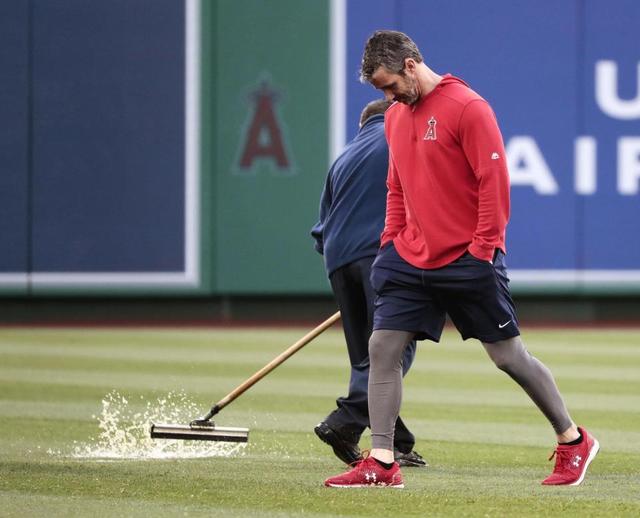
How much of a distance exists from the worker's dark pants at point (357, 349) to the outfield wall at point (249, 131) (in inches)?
492

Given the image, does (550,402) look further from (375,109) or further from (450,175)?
(375,109)

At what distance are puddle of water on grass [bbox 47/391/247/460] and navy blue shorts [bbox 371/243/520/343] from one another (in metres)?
1.94

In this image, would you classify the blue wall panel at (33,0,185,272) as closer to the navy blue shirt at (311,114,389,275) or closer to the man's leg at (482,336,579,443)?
the navy blue shirt at (311,114,389,275)

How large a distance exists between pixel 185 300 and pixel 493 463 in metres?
13.4

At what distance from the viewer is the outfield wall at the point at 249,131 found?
66.5ft

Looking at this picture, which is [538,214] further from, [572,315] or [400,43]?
[400,43]

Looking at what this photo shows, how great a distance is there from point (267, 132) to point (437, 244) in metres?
14.3

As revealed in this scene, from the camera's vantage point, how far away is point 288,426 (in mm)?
9766

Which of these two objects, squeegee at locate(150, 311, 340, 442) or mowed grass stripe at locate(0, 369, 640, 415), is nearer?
squeegee at locate(150, 311, 340, 442)

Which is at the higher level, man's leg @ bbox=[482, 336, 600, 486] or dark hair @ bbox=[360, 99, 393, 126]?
dark hair @ bbox=[360, 99, 393, 126]

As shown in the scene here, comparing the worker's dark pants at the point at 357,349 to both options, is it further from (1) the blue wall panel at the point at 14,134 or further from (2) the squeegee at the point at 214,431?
(1) the blue wall panel at the point at 14,134

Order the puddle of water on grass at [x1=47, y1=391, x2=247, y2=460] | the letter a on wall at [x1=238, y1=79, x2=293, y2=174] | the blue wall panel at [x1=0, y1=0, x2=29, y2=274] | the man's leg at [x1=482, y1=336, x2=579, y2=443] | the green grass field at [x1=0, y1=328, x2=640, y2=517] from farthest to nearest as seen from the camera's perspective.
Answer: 1. the letter a on wall at [x1=238, y1=79, x2=293, y2=174]
2. the blue wall panel at [x1=0, y1=0, x2=29, y2=274]
3. the puddle of water on grass at [x1=47, y1=391, x2=247, y2=460]
4. the man's leg at [x1=482, y1=336, x2=579, y2=443]
5. the green grass field at [x1=0, y1=328, x2=640, y2=517]

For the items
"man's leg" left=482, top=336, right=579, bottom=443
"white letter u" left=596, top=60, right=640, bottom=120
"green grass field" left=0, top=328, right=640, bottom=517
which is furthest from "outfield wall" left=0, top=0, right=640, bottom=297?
"man's leg" left=482, top=336, right=579, bottom=443

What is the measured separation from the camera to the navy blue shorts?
6.48m
